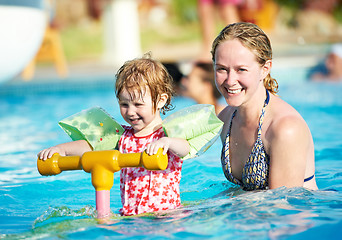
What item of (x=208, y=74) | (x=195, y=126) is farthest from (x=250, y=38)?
(x=208, y=74)

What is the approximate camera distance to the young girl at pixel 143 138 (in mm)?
3180

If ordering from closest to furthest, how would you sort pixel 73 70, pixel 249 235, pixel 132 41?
pixel 249 235 < pixel 73 70 < pixel 132 41

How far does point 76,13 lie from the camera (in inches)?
819

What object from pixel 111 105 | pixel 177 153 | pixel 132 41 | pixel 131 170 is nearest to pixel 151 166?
pixel 177 153

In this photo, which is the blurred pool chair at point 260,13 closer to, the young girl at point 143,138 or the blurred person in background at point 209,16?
the blurred person in background at point 209,16

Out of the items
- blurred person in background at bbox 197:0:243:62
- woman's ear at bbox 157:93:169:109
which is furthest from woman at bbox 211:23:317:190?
blurred person in background at bbox 197:0:243:62

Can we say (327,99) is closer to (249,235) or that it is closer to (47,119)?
(47,119)

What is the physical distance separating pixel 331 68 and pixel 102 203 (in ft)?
29.2

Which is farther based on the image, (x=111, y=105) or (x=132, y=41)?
(x=132, y=41)

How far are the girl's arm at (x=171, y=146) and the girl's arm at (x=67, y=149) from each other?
2.14 ft

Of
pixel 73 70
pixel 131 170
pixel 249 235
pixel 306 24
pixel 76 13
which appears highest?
pixel 76 13

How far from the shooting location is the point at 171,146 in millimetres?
3018

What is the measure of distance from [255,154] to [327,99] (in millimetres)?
6189

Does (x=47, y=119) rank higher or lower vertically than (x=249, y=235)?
higher
